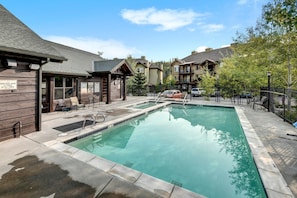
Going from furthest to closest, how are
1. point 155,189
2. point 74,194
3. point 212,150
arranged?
point 212,150 < point 155,189 < point 74,194

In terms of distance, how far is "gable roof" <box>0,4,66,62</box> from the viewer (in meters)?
4.96

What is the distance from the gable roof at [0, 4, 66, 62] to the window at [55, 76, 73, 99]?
4655mm

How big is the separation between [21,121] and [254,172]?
7.04 metres

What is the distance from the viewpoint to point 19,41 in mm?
5484

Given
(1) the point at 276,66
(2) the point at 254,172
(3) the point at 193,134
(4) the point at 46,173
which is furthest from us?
(1) the point at 276,66

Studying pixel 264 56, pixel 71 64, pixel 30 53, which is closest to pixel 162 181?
pixel 30 53

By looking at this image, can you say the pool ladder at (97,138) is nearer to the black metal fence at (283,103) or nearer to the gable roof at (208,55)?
the black metal fence at (283,103)

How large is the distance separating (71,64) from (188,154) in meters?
11.1

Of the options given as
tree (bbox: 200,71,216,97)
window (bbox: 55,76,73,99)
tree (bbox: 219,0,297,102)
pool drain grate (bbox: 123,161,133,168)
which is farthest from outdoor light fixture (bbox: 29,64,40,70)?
tree (bbox: 200,71,216,97)

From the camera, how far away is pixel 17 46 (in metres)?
5.09

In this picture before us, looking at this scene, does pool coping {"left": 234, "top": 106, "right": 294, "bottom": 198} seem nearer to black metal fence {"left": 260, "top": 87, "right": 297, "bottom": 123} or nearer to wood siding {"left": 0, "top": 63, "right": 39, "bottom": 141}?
black metal fence {"left": 260, "top": 87, "right": 297, "bottom": 123}

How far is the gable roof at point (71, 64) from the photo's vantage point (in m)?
10.3

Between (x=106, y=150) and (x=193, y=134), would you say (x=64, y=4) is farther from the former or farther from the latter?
(x=193, y=134)

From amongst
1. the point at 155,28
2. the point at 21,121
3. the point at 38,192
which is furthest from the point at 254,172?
the point at 155,28
